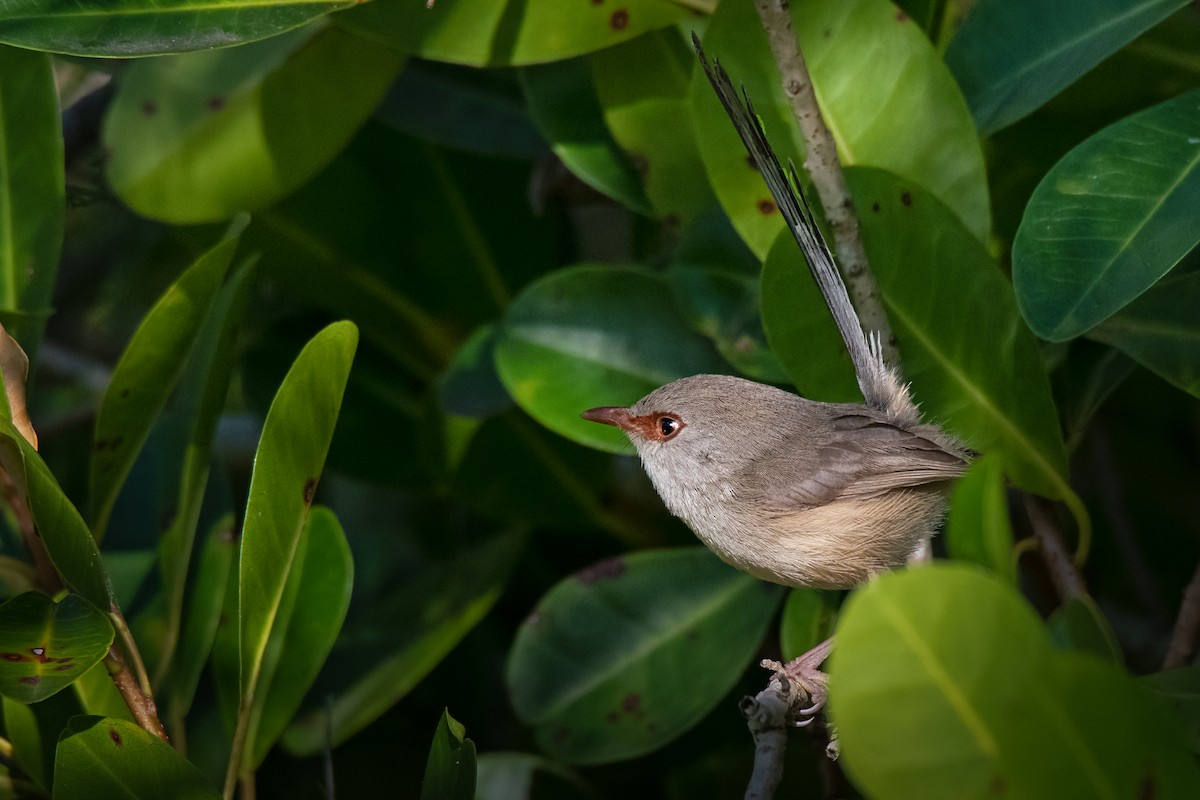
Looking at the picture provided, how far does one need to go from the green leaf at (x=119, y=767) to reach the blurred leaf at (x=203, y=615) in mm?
749

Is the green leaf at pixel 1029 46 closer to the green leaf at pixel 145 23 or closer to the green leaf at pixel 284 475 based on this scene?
the green leaf at pixel 145 23

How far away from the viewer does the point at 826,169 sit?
2.33 m

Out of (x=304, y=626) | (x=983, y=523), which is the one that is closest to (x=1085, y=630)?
(x=983, y=523)

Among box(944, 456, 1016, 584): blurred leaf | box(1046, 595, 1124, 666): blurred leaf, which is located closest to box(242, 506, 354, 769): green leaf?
box(944, 456, 1016, 584): blurred leaf

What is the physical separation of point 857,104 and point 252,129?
1.59 meters

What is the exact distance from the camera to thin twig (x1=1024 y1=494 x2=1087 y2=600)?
2494 mm

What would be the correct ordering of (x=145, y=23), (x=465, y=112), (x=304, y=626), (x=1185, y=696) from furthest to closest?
(x=465, y=112) < (x=304, y=626) < (x=145, y=23) < (x=1185, y=696)

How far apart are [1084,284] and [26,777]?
2.36m

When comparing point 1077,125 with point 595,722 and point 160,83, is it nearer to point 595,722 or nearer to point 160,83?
point 595,722

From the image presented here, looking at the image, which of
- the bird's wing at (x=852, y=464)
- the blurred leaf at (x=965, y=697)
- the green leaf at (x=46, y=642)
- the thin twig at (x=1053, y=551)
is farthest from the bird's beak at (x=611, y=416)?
the blurred leaf at (x=965, y=697)

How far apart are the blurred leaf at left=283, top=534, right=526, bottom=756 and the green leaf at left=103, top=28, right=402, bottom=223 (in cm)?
119

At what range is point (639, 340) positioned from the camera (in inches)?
119

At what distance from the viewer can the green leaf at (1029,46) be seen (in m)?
2.38

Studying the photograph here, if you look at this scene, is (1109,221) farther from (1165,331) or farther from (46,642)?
(46,642)
